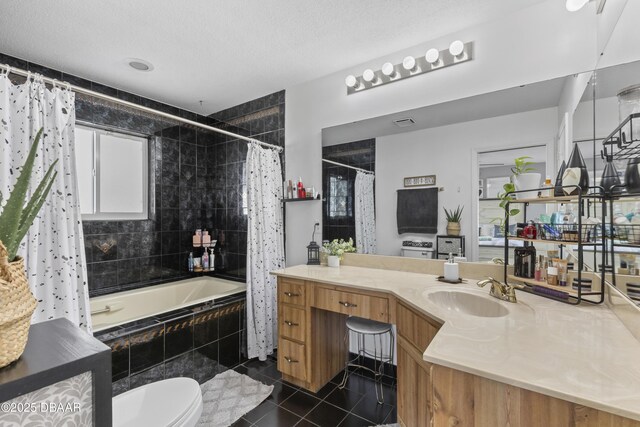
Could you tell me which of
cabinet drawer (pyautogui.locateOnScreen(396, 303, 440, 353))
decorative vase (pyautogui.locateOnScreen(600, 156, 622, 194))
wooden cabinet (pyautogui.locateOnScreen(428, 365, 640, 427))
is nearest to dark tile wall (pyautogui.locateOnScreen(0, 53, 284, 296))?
cabinet drawer (pyautogui.locateOnScreen(396, 303, 440, 353))

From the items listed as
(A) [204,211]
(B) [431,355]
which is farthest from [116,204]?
(B) [431,355]

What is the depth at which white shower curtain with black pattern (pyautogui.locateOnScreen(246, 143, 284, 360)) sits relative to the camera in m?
2.67

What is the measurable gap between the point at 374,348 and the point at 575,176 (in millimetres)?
1861

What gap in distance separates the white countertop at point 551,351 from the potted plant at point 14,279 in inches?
39.9

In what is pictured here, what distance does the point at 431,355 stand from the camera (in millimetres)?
923

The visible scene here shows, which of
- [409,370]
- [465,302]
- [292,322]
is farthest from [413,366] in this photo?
[292,322]

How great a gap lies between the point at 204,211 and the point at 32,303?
3.13 m

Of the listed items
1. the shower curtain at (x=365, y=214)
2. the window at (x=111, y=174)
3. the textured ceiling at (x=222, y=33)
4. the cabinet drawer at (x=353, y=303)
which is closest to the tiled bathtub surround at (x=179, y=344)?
the cabinet drawer at (x=353, y=303)

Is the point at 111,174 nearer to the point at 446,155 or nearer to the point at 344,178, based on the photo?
the point at 344,178

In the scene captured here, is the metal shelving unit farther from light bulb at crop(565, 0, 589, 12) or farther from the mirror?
light bulb at crop(565, 0, 589, 12)

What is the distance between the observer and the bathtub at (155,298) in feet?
8.38

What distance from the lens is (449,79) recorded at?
2070 mm

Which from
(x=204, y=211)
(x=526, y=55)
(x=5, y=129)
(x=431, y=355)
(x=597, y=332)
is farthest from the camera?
(x=204, y=211)

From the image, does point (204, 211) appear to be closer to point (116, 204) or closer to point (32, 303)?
Result: point (116, 204)
